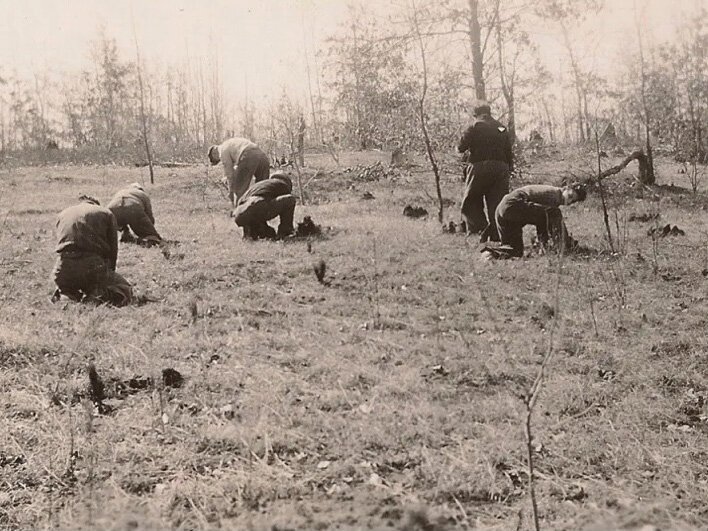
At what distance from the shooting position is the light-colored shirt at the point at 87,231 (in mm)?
8136

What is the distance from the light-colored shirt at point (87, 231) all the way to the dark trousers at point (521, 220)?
504 cm

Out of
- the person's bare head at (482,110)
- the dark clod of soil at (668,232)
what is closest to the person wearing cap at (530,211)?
the person's bare head at (482,110)

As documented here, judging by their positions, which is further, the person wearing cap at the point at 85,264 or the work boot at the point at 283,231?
the work boot at the point at 283,231

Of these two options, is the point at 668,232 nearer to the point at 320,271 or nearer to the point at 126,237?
the point at 320,271

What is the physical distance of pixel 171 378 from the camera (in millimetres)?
5637

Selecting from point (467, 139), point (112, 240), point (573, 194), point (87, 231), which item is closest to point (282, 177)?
point (467, 139)

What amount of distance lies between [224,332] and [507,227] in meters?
4.56

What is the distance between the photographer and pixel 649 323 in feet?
23.4

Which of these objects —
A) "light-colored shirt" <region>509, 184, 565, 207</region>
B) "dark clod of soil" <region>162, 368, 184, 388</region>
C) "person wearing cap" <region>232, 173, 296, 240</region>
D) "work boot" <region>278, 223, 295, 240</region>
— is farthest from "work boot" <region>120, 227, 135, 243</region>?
"dark clod of soil" <region>162, 368, 184, 388</region>

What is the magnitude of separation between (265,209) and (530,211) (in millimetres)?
4230

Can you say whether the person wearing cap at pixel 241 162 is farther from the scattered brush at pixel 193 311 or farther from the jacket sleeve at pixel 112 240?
the scattered brush at pixel 193 311

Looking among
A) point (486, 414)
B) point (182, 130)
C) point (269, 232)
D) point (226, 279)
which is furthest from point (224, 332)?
point (182, 130)

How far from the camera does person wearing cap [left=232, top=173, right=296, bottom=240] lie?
11.6m

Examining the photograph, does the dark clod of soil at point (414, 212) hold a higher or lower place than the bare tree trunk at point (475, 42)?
lower
